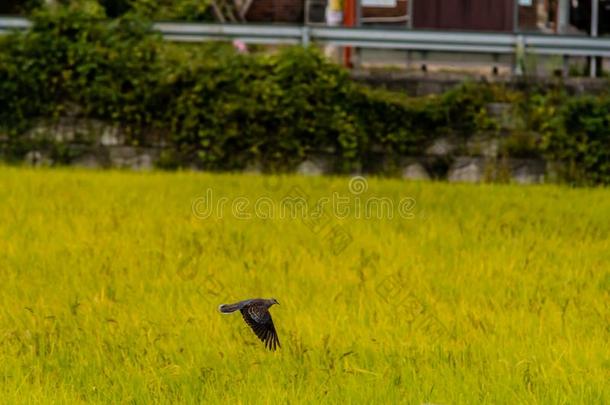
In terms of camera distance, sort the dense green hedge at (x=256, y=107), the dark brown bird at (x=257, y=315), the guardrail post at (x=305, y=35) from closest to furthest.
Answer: the dark brown bird at (x=257, y=315), the dense green hedge at (x=256, y=107), the guardrail post at (x=305, y=35)

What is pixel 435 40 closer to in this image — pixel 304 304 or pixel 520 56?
pixel 520 56

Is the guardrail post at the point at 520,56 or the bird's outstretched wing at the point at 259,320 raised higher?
the guardrail post at the point at 520,56

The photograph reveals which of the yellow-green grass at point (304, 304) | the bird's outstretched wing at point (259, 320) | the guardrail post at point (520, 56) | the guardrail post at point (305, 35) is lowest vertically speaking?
the yellow-green grass at point (304, 304)

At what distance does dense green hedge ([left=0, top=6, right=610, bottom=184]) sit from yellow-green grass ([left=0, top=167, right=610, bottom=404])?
397 cm

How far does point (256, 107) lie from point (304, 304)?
9312 mm

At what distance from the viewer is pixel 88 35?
17.2 meters

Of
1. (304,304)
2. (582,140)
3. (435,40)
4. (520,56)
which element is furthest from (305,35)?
(304,304)

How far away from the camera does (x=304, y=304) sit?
7.14 m

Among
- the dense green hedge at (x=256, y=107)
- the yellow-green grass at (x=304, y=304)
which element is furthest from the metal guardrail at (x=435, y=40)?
the yellow-green grass at (x=304, y=304)

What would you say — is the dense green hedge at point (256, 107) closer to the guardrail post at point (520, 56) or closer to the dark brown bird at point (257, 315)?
the guardrail post at point (520, 56)

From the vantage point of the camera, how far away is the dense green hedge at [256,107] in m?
16.1

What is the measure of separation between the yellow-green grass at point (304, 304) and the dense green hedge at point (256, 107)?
156 inches

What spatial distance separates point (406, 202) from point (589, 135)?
4585 mm

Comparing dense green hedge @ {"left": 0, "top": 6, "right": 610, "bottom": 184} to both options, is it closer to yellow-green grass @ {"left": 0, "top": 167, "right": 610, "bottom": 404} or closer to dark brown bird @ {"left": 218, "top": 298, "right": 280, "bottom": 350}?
yellow-green grass @ {"left": 0, "top": 167, "right": 610, "bottom": 404}
